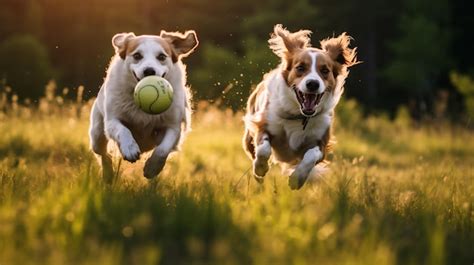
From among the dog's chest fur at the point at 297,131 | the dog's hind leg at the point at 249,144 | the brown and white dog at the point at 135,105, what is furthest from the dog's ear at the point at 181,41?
the dog's hind leg at the point at 249,144

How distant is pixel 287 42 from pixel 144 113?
5.62 feet

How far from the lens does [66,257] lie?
353 cm

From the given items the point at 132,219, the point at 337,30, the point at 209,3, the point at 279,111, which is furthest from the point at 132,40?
the point at 337,30

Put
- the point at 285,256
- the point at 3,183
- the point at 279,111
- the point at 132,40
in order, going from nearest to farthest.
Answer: the point at 285,256
the point at 3,183
the point at 132,40
the point at 279,111

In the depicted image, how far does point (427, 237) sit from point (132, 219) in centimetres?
169

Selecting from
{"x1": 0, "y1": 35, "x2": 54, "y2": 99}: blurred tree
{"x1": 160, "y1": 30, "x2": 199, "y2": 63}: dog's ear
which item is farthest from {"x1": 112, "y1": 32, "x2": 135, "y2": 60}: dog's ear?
{"x1": 0, "y1": 35, "x2": 54, "y2": 99}: blurred tree

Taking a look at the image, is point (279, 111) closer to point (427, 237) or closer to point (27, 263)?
point (427, 237)

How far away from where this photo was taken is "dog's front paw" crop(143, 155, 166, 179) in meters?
6.05

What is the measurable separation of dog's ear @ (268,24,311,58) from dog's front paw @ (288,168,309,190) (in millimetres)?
1293

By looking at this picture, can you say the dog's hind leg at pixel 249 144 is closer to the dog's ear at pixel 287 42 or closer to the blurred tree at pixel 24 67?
the dog's ear at pixel 287 42

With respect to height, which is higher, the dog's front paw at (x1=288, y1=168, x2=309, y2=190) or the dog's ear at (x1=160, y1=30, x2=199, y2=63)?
the dog's ear at (x1=160, y1=30, x2=199, y2=63)

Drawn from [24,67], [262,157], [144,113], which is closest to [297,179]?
[262,157]

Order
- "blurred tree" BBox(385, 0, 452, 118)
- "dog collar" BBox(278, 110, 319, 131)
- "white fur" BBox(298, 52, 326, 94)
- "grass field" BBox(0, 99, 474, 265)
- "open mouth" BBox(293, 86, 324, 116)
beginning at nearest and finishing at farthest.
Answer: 1. "grass field" BBox(0, 99, 474, 265)
2. "white fur" BBox(298, 52, 326, 94)
3. "open mouth" BBox(293, 86, 324, 116)
4. "dog collar" BBox(278, 110, 319, 131)
5. "blurred tree" BBox(385, 0, 452, 118)

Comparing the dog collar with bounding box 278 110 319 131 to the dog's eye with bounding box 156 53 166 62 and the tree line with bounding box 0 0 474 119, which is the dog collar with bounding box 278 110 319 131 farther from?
the tree line with bounding box 0 0 474 119
